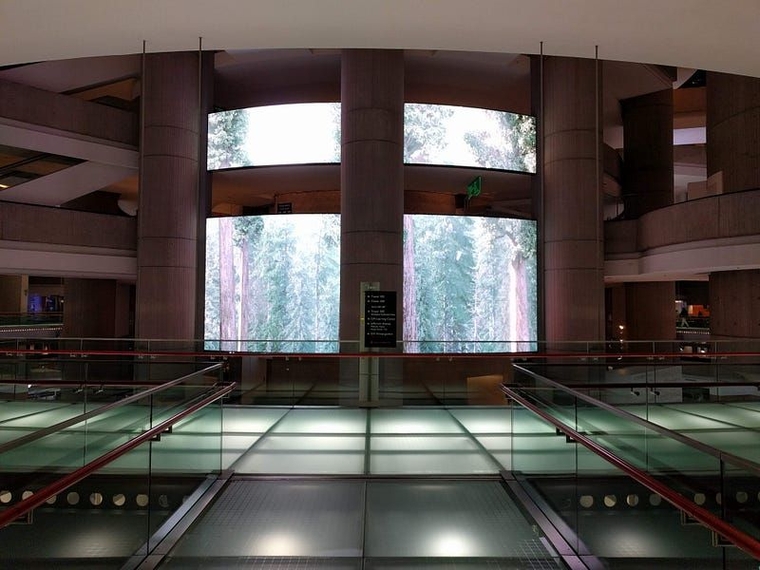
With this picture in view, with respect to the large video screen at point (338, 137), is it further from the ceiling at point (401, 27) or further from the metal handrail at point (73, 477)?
the metal handrail at point (73, 477)

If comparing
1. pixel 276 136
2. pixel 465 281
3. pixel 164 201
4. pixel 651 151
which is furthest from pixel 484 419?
pixel 651 151

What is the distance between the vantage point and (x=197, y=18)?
4.20 meters

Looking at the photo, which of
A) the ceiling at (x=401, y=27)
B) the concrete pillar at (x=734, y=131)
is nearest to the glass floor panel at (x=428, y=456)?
the ceiling at (x=401, y=27)

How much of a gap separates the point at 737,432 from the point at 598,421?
3.14 m

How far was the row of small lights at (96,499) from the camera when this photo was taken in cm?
260

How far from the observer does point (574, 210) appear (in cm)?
1298

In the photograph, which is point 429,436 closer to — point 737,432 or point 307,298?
point 737,432

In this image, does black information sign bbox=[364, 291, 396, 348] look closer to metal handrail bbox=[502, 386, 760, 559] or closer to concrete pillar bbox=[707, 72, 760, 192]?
metal handrail bbox=[502, 386, 760, 559]

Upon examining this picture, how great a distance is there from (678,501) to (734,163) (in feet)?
42.2

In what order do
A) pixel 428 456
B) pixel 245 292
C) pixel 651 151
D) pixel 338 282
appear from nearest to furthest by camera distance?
pixel 428 456, pixel 338 282, pixel 245 292, pixel 651 151

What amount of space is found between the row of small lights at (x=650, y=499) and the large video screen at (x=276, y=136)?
35.2 feet

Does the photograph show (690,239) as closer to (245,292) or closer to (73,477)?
(245,292)

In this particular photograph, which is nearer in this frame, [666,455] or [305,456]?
[666,455]

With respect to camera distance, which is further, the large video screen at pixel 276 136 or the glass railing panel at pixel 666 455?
the large video screen at pixel 276 136
